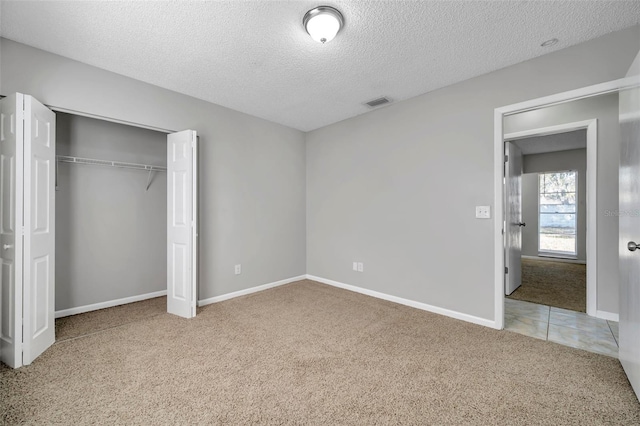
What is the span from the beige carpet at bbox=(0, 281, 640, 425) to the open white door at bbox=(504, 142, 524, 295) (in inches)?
60.3

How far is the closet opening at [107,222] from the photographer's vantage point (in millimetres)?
3043

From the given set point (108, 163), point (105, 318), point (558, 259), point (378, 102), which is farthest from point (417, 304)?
point (558, 259)

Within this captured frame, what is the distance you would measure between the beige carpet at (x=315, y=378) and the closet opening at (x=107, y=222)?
827mm

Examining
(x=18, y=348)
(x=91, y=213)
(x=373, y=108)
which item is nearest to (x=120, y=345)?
(x=18, y=348)

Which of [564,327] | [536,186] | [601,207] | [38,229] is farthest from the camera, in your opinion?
[536,186]

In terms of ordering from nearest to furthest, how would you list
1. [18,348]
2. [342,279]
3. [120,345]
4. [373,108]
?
[18,348]
[120,345]
[373,108]
[342,279]

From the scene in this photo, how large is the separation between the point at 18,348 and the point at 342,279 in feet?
11.0

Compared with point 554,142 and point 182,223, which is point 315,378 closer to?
point 182,223

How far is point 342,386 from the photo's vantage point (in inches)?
70.9

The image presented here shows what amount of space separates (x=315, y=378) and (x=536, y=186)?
788 cm

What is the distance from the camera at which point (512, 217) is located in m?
3.82

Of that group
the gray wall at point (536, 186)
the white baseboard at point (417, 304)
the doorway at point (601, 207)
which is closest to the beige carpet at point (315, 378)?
the white baseboard at point (417, 304)

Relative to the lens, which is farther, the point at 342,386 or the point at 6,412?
the point at 342,386

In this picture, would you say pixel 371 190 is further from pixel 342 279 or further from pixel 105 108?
pixel 105 108
